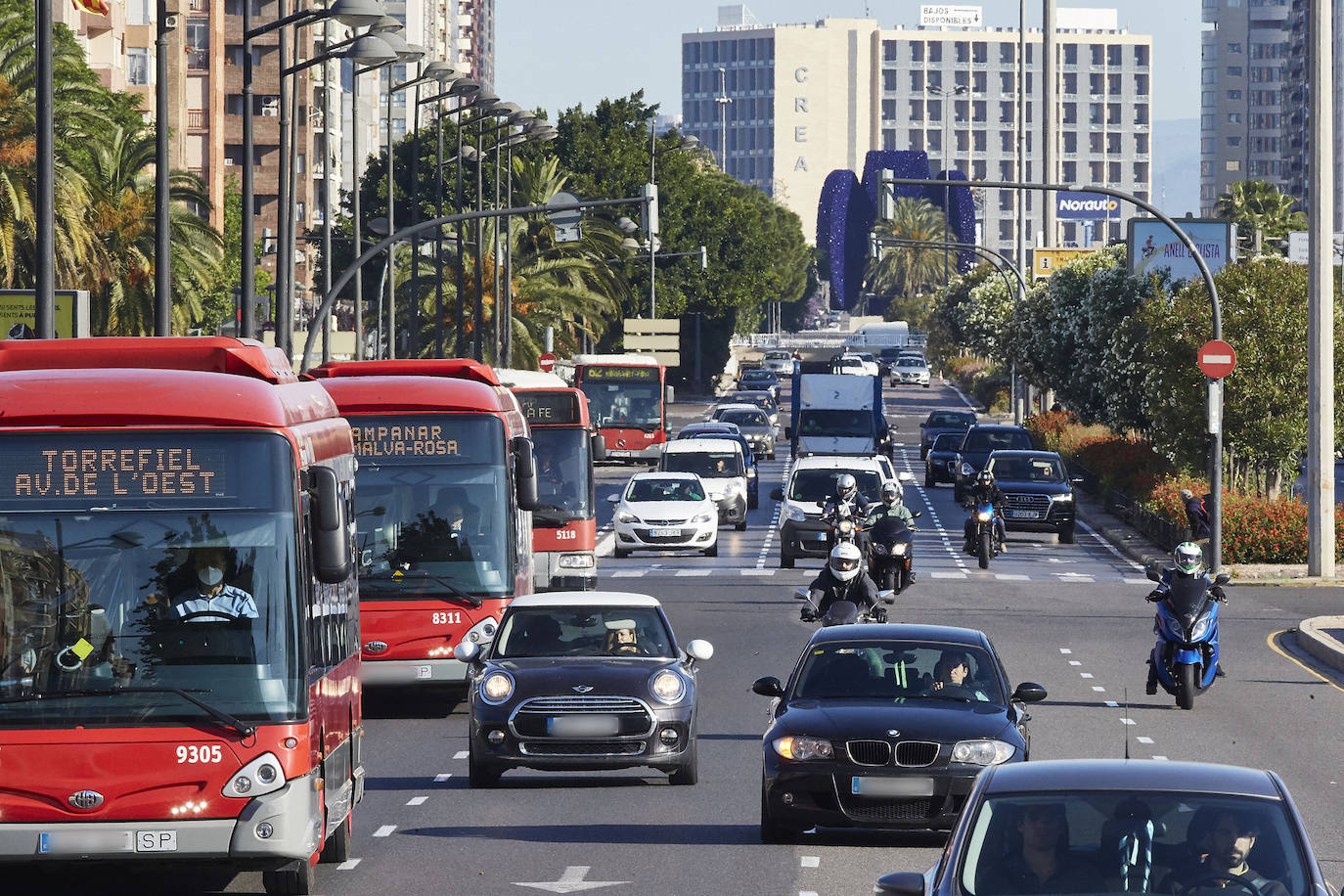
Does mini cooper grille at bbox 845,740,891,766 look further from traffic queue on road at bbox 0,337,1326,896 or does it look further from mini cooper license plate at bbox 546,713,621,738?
mini cooper license plate at bbox 546,713,621,738

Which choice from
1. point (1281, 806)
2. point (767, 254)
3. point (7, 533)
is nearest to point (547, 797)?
point (7, 533)

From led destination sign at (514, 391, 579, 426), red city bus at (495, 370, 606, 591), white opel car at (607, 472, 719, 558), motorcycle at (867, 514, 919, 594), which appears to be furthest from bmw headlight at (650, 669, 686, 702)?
white opel car at (607, 472, 719, 558)

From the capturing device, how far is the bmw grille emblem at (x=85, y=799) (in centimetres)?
1105

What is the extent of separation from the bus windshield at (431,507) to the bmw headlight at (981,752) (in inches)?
321

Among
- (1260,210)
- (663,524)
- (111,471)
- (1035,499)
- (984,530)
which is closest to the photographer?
(111,471)

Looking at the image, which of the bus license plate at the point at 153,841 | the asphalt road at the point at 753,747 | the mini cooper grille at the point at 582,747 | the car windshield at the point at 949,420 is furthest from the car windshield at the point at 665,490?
the bus license plate at the point at 153,841

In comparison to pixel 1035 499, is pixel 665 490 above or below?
above

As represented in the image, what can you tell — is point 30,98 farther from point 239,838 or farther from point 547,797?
point 239,838

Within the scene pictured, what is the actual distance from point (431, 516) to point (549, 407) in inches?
511

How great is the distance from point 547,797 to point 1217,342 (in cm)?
2390

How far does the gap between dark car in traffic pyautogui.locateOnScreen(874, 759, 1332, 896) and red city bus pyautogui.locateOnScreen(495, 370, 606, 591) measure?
23.6 m

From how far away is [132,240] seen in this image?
51.6 meters

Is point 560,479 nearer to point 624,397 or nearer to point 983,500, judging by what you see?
point 983,500

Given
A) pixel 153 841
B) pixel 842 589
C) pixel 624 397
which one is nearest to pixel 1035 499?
pixel 624 397
